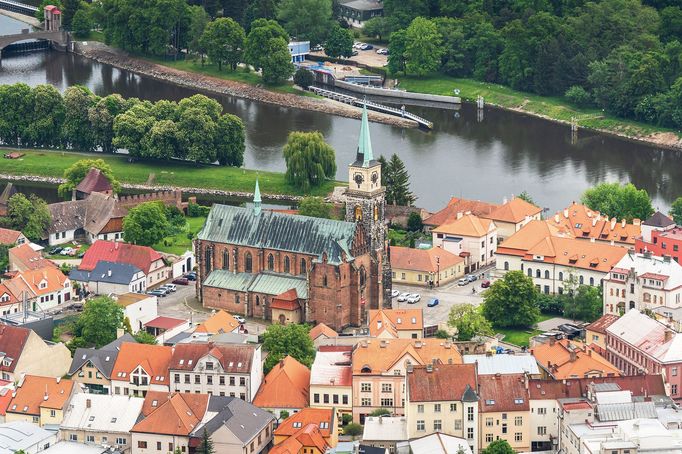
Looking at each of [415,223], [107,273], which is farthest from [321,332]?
[415,223]

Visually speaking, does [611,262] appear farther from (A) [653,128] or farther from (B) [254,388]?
(A) [653,128]

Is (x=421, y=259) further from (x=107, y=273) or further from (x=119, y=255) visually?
(x=107, y=273)

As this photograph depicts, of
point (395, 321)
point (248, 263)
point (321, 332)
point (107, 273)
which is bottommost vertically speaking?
point (107, 273)

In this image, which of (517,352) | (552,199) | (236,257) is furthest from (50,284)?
(552,199)

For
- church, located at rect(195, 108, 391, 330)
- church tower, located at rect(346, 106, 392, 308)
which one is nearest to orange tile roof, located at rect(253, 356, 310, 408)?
church, located at rect(195, 108, 391, 330)

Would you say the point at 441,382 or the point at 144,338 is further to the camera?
the point at 144,338

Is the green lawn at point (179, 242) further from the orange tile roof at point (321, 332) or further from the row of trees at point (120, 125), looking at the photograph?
the orange tile roof at point (321, 332)
